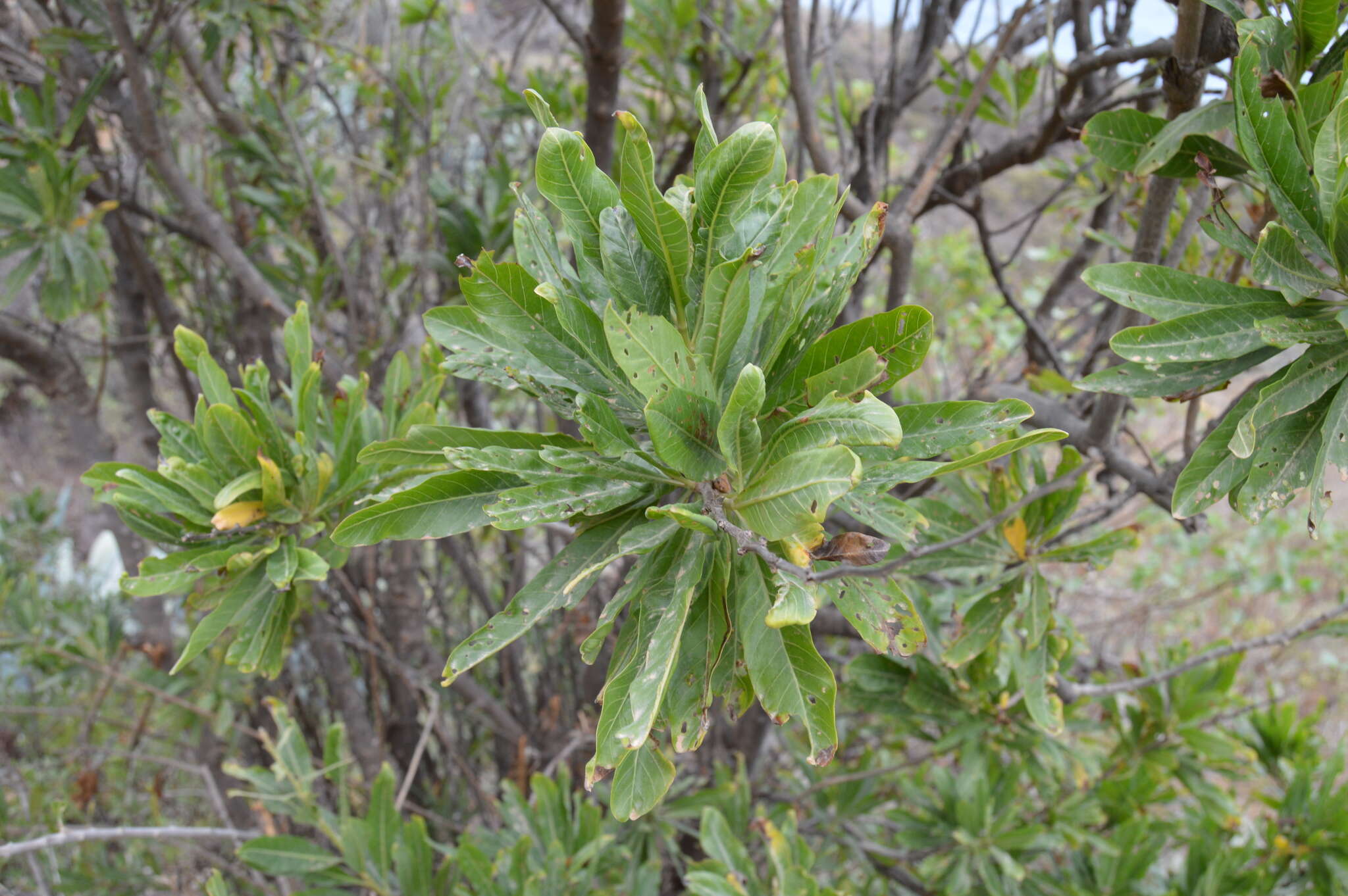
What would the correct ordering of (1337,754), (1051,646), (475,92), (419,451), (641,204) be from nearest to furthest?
(641,204) → (419,451) → (1051,646) → (1337,754) → (475,92)

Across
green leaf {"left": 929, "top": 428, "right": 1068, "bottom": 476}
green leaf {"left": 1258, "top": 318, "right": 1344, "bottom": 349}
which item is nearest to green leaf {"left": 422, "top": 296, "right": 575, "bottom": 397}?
green leaf {"left": 929, "top": 428, "right": 1068, "bottom": 476}

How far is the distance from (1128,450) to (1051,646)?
7.84 ft

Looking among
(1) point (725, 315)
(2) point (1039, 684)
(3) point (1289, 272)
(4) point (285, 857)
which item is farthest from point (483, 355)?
(4) point (285, 857)

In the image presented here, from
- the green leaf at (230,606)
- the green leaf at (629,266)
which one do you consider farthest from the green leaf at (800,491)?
the green leaf at (230,606)

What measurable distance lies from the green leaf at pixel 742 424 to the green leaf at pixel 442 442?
24 centimetres

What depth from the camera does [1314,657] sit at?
198 inches

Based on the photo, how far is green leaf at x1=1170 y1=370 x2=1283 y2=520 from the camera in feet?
3.35

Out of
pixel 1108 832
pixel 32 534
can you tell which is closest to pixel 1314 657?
pixel 1108 832

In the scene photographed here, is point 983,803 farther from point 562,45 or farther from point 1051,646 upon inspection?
point 562,45

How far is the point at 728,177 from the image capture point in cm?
78

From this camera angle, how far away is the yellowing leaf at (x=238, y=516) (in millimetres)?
1049

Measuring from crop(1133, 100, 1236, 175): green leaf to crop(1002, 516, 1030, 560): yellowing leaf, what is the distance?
0.59 m

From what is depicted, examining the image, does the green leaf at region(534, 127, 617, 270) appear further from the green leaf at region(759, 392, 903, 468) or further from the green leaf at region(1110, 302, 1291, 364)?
the green leaf at region(1110, 302, 1291, 364)

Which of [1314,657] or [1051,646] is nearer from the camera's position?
[1051,646]
